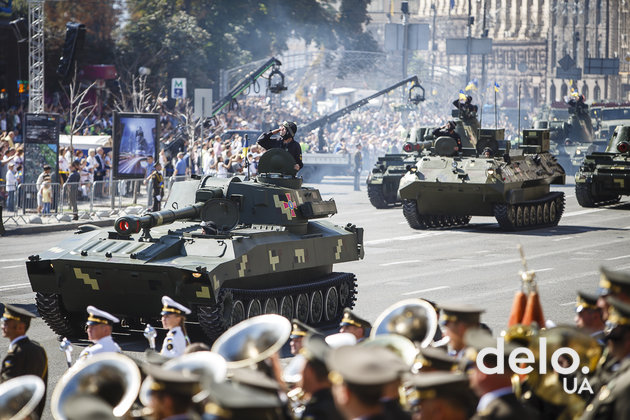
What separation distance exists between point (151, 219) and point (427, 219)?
15.1m

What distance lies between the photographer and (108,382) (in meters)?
7.78

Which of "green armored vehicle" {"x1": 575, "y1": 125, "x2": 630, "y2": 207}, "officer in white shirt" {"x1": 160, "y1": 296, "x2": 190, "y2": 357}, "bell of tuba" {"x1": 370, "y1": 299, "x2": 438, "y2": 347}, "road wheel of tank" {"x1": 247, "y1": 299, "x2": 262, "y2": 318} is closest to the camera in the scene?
"bell of tuba" {"x1": 370, "y1": 299, "x2": 438, "y2": 347}

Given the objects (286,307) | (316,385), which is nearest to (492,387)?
(316,385)

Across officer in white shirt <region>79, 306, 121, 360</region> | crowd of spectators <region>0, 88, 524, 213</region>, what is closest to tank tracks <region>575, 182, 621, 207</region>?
crowd of spectators <region>0, 88, 524, 213</region>

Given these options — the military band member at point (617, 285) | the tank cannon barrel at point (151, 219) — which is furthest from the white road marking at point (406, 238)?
the military band member at point (617, 285)

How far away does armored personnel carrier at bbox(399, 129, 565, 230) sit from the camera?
2852 centimetres

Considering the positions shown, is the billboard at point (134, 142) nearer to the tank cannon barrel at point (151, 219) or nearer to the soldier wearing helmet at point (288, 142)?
the soldier wearing helmet at point (288, 142)

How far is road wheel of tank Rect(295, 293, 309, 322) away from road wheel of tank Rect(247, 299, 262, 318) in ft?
2.69

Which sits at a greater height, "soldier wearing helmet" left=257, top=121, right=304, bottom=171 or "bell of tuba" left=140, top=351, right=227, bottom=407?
"soldier wearing helmet" left=257, top=121, right=304, bottom=171

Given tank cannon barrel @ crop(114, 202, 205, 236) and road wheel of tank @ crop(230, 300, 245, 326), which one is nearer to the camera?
road wheel of tank @ crop(230, 300, 245, 326)

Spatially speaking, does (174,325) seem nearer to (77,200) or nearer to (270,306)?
(270,306)

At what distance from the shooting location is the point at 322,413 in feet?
23.3

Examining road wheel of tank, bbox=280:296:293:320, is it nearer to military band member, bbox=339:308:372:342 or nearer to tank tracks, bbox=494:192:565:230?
military band member, bbox=339:308:372:342

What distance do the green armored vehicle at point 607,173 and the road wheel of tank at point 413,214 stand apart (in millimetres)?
7068
